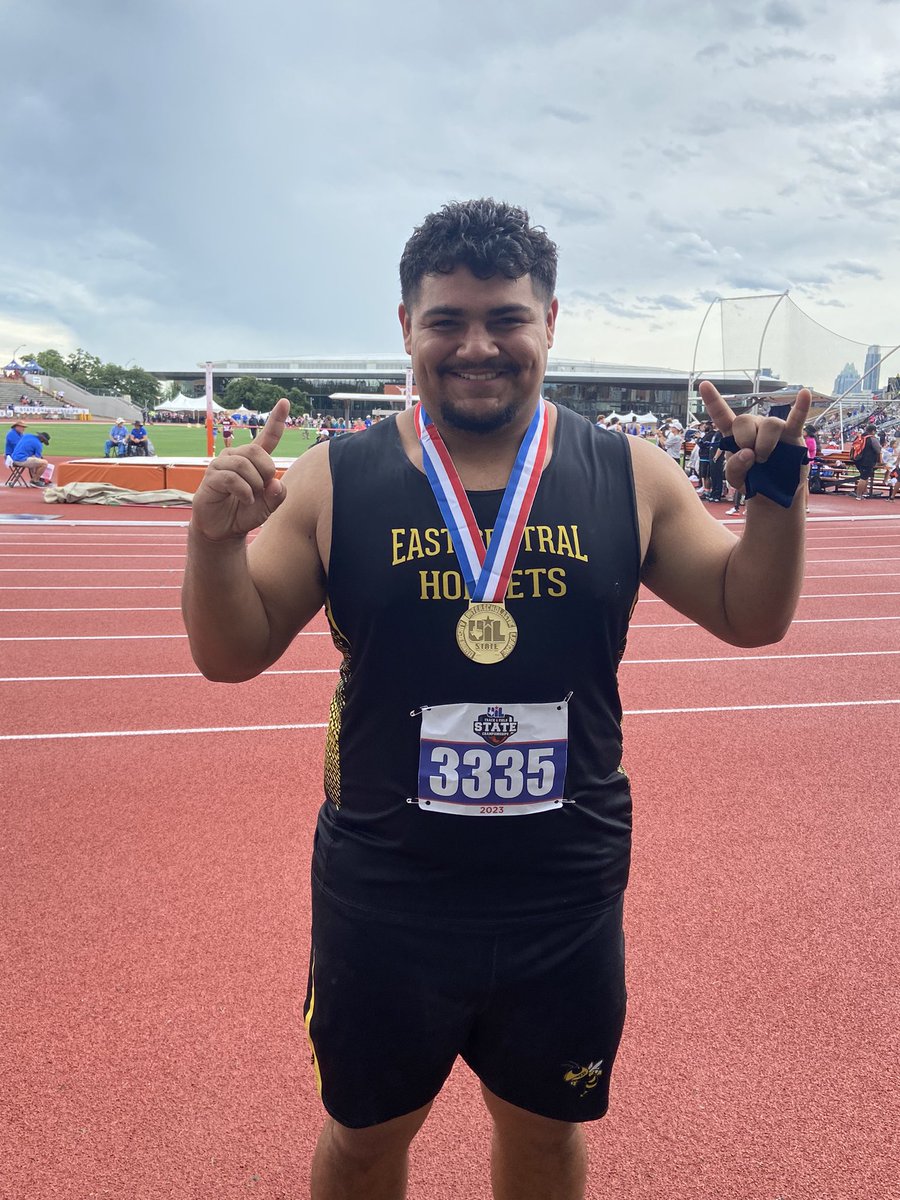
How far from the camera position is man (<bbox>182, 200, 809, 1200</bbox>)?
1.59 meters

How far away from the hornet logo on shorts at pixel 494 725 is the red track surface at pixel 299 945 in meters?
1.47

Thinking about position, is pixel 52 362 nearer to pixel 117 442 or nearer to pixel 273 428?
pixel 117 442

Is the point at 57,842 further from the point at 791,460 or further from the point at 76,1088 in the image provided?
the point at 791,460

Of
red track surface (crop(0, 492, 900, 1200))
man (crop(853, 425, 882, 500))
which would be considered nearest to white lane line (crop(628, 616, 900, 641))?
red track surface (crop(0, 492, 900, 1200))

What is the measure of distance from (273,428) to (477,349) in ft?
1.50

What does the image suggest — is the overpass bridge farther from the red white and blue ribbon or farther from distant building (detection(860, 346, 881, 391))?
the red white and blue ribbon

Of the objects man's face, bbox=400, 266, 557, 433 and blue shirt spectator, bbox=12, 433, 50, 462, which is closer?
man's face, bbox=400, 266, 557, 433

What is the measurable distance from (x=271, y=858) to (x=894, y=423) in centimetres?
3560

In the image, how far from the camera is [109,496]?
16953mm

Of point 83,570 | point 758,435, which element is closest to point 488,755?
point 758,435

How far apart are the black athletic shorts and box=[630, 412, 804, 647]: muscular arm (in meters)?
0.62

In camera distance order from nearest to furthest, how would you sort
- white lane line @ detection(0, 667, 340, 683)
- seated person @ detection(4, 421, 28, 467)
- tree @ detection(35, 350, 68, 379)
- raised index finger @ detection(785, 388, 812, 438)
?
raised index finger @ detection(785, 388, 812, 438), white lane line @ detection(0, 667, 340, 683), seated person @ detection(4, 421, 28, 467), tree @ detection(35, 350, 68, 379)

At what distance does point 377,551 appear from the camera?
161cm

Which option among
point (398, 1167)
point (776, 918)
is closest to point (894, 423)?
point (776, 918)
